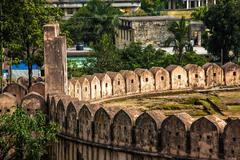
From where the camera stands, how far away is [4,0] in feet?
96.9

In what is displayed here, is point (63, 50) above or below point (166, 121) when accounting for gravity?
above

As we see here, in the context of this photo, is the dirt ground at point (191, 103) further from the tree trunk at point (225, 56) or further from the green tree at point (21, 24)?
the tree trunk at point (225, 56)

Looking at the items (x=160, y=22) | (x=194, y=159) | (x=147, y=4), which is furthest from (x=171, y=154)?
(x=147, y=4)

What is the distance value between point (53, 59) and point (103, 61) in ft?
61.0

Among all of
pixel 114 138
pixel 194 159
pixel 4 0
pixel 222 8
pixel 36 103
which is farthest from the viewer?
pixel 222 8

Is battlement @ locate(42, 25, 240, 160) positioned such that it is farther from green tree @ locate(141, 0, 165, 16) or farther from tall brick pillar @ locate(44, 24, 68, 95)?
green tree @ locate(141, 0, 165, 16)

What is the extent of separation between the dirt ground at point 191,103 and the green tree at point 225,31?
58.5 ft

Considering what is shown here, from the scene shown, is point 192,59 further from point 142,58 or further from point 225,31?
point 225,31

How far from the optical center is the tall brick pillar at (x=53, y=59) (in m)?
25.8

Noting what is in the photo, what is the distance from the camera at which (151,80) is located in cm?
3152

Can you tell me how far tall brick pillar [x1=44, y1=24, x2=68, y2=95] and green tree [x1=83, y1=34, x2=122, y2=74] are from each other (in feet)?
55.0

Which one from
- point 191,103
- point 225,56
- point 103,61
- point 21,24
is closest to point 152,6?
point 225,56

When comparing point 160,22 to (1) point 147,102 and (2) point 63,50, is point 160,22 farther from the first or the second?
(2) point 63,50

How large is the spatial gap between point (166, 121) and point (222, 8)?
31542 millimetres
